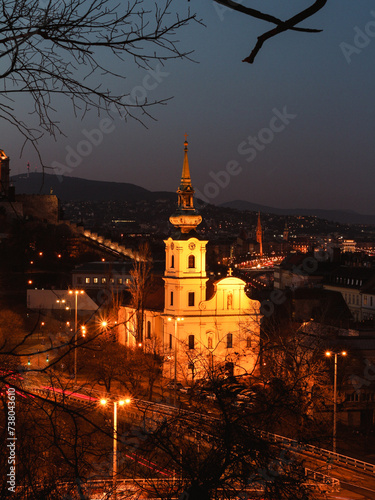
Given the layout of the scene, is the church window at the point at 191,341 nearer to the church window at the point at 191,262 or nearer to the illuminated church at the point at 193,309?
the illuminated church at the point at 193,309

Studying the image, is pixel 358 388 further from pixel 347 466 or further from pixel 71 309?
pixel 71 309

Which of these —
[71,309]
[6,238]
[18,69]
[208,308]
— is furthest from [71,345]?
[6,238]

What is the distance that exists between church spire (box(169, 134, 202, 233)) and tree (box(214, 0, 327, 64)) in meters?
45.5

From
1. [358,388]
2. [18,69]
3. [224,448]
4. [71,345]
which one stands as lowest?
[358,388]

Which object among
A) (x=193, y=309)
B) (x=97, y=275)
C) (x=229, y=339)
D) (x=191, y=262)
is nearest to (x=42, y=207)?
(x=97, y=275)

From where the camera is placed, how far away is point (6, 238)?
8394 centimetres

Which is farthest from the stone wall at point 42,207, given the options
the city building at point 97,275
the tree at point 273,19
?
the tree at point 273,19

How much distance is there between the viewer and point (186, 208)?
5066 centimetres

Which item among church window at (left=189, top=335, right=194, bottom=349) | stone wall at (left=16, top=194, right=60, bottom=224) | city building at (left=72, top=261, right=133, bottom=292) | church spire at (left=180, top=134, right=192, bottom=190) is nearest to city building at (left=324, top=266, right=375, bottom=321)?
city building at (left=72, top=261, right=133, bottom=292)

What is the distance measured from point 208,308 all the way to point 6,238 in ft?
135

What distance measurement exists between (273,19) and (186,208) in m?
47.0

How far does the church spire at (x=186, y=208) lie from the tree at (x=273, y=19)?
4550 cm

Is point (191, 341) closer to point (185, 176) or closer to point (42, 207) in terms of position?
point (185, 176)

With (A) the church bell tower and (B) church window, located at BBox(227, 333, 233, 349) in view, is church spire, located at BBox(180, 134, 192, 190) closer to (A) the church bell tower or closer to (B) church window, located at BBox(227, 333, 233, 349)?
(A) the church bell tower
